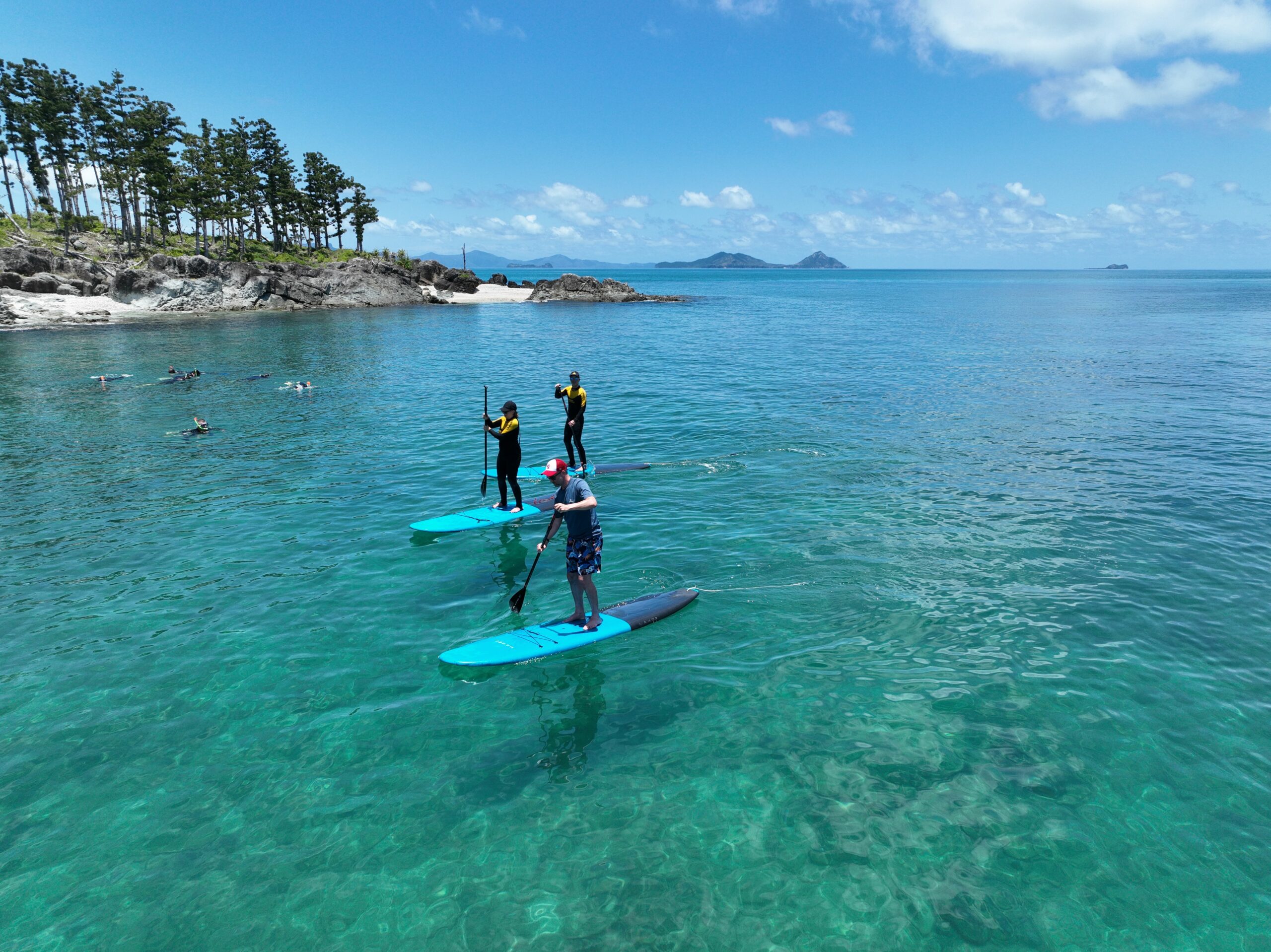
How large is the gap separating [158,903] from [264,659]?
455 centimetres

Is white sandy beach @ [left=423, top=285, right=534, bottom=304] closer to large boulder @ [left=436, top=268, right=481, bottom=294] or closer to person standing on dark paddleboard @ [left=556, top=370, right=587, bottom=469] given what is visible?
large boulder @ [left=436, top=268, right=481, bottom=294]

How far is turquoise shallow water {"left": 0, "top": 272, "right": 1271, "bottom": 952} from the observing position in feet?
22.5

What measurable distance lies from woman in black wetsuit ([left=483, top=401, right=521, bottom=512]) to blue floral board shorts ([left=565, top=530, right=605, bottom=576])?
5724 mm

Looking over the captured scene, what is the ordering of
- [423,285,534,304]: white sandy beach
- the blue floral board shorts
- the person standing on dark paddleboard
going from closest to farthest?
the blue floral board shorts < the person standing on dark paddleboard < [423,285,534,304]: white sandy beach

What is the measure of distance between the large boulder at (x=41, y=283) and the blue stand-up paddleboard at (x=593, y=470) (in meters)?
73.7

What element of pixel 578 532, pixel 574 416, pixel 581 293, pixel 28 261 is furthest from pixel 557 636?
pixel 581 293

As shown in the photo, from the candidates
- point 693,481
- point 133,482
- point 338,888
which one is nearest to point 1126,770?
point 338,888

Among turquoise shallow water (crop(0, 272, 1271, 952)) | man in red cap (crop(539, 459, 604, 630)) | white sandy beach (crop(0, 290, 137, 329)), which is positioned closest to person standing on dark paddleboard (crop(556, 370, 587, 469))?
turquoise shallow water (crop(0, 272, 1271, 952))

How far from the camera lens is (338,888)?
699 centimetres

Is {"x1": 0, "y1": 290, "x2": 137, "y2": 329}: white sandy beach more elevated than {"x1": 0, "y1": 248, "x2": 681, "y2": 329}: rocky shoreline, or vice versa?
{"x1": 0, "y1": 248, "x2": 681, "y2": 329}: rocky shoreline

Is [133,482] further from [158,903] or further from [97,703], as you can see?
[158,903]

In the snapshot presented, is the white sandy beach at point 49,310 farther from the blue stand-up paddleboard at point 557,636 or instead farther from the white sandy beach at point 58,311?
the blue stand-up paddleboard at point 557,636

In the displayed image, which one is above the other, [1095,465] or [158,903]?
[1095,465]

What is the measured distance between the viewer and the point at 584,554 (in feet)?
35.2
